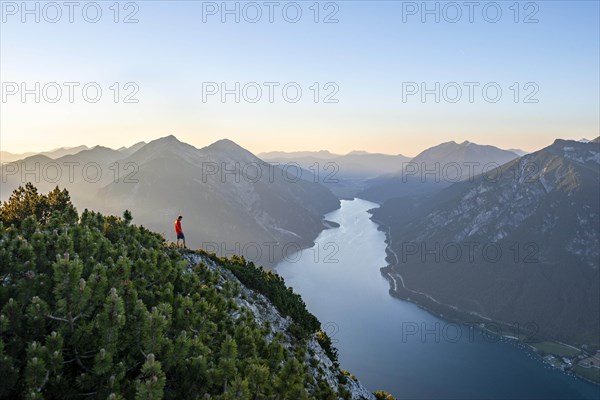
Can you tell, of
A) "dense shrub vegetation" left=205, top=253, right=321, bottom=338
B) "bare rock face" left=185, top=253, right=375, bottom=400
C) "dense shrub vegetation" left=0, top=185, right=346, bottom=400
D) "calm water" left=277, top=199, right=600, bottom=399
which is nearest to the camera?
"dense shrub vegetation" left=0, top=185, right=346, bottom=400

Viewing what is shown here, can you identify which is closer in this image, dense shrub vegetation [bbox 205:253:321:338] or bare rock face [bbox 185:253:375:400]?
bare rock face [bbox 185:253:375:400]

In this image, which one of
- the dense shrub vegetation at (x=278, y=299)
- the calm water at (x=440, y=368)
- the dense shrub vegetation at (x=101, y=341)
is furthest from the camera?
the calm water at (x=440, y=368)

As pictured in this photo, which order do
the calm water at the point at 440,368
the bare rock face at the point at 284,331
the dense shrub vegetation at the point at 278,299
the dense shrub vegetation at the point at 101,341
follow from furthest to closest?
the calm water at the point at 440,368 < the dense shrub vegetation at the point at 278,299 < the bare rock face at the point at 284,331 < the dense shrub vegetation at the point at 101,341

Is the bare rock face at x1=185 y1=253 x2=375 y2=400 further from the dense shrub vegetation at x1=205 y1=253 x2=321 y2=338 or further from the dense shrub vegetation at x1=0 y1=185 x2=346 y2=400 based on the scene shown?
the dense shrub vegetation at x1=0 y1=185 x2=346 y2=400

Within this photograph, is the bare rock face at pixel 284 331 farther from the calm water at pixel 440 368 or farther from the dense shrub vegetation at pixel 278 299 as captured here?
the calm water at pixel 440 368

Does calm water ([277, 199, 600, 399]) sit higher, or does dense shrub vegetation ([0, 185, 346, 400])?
dense shrub vegetation ([0, 185, 346, 400])

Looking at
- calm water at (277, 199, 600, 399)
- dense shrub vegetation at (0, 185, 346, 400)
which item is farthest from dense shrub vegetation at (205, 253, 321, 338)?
calm water at (277, 199, 600, 399)

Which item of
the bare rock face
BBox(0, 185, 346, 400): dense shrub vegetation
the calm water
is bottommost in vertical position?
the calm water

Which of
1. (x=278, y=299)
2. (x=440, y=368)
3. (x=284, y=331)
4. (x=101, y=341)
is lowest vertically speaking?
(x=440, y=368)

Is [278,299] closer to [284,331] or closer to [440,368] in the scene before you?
[284,331]

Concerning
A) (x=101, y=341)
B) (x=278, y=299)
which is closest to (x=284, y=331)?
(x=278, y=299)

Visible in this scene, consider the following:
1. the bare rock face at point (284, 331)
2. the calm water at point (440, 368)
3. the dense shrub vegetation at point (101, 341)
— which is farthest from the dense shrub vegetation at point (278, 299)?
the calm water at point (440, 368)
